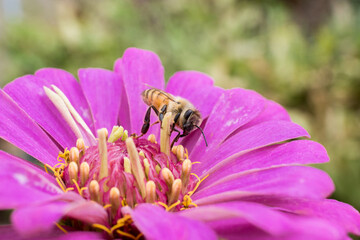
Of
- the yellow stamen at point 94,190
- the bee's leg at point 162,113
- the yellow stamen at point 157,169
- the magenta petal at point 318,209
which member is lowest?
the magenta petal at point 318,209

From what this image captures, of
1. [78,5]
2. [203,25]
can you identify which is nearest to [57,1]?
[78,5]

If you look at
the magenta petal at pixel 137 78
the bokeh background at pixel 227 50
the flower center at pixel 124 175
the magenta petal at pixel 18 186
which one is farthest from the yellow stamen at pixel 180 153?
the bokeh background at pixel 227 50

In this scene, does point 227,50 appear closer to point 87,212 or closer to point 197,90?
point 197,90

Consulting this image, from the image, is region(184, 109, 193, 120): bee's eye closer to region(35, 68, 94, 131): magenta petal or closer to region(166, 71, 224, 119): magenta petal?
region(166, 71, 224, 119): magenta petal

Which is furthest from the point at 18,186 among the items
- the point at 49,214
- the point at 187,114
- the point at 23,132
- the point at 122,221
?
the point at 187,114

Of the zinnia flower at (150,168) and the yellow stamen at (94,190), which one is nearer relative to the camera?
A: the zinnia flower at (150,168)

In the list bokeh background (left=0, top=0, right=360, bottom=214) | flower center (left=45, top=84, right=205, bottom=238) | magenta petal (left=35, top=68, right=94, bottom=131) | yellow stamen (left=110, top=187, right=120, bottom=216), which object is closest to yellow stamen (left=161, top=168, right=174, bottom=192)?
flower center (left=45, top=84, right=205, bottom=238)

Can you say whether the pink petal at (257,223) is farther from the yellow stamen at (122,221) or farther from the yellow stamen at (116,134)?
the yellow stamen at (116,134)
